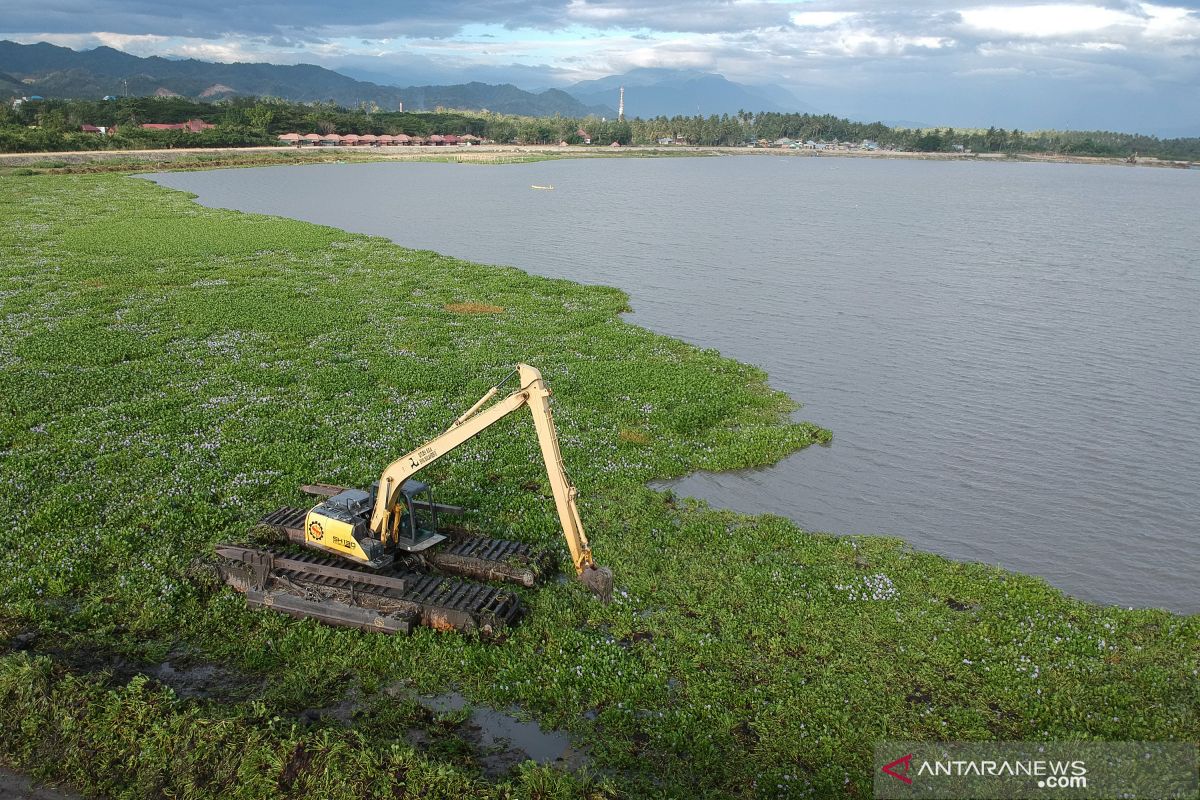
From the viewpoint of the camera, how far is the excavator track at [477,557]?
1453 centimetres

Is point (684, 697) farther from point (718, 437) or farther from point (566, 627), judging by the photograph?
point (718, 437)

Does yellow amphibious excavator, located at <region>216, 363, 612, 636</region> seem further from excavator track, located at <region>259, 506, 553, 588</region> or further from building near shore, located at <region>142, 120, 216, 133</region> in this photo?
building near shore, located at <region>142, 120, 216, 133</region>

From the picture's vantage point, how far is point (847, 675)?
39.8ft

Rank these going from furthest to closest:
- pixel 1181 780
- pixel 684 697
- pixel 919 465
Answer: pixel 919 465 → pixel 684 697 → pixel 1181 780

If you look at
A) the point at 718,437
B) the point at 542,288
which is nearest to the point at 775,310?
the point at 542,288

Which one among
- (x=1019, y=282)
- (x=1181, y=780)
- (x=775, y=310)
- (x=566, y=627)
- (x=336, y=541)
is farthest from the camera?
(x=1019, y=282)

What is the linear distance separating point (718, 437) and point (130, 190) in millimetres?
84982

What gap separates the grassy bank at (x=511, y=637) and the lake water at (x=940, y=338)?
2356 mm

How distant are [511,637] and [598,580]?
1.87m

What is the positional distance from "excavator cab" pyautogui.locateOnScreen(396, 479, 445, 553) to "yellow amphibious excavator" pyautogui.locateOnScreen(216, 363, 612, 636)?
2cm

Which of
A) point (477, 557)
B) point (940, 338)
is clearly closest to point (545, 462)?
point (477, 557)

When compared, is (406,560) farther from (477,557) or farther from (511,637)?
(511,637)

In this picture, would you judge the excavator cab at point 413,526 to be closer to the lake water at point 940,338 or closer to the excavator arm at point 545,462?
the excavator arm at point 545,462
